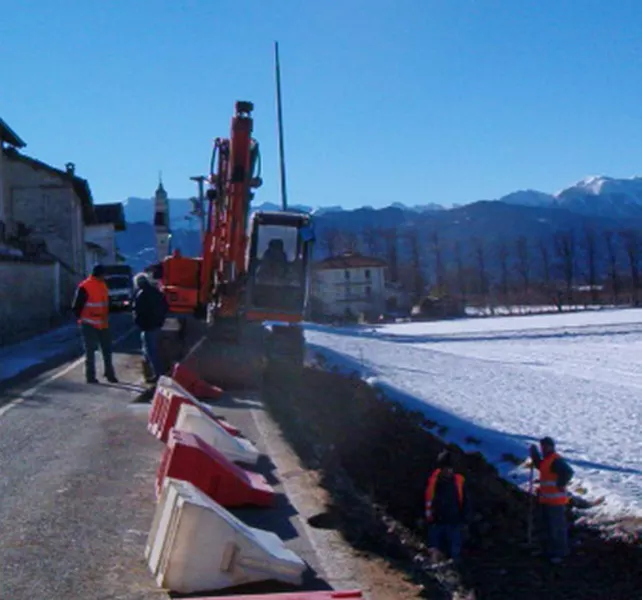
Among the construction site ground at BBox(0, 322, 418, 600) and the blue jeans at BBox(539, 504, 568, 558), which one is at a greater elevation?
the construction site ground at BBox(0, 322, 418, 600)

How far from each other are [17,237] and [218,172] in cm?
3090

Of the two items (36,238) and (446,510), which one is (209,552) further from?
(36,238)

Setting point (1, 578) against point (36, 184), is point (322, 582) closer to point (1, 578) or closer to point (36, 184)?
point (1, 578)

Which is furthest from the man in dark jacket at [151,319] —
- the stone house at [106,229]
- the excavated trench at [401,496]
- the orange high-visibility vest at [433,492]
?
the stone house at [106,229]

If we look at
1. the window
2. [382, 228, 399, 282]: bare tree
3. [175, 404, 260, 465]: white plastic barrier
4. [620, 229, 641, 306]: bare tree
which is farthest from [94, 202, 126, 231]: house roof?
[175, 404, 260, 465]: white plastic barrier

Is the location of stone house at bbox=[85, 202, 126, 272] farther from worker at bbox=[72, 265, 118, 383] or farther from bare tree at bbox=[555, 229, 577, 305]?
worker at bbox=[72, 265, 118, 383]

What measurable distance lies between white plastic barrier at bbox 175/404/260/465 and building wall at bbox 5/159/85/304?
49.2m

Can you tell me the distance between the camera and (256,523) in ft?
25.8

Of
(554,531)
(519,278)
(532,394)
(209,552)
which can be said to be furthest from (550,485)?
(519,278)

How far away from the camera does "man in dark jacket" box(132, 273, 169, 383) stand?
1544 centimetres

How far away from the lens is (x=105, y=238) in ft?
283

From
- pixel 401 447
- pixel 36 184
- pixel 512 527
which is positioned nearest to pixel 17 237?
pixel 36 184

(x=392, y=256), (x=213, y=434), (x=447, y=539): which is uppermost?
(x=392, y=256)

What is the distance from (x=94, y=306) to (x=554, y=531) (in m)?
8.50
